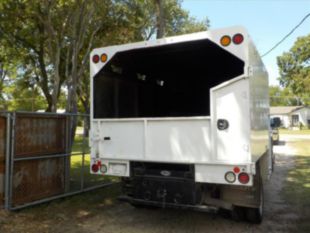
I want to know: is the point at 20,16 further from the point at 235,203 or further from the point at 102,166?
the point at 235,203

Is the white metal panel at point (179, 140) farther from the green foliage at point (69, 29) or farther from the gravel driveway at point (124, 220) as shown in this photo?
the green foliage at point (69, 29)

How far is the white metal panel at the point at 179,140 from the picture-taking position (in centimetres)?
418

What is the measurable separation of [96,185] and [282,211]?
4398 mm

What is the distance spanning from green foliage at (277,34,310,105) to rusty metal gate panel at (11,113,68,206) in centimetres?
4325

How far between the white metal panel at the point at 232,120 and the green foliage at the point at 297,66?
44.0 m

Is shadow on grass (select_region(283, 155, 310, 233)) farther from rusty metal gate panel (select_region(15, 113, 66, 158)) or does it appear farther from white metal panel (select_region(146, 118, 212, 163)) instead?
rusty metal gate panel (select_region(15, 113, 66, 158))

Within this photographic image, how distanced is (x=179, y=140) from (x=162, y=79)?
3242mm

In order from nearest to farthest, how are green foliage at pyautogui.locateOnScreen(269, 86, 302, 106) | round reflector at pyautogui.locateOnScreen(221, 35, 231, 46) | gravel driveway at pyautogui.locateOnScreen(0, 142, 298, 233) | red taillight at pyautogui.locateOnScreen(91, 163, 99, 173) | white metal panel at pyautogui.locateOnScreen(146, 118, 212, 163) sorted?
round reflector at pyautogui.locateOnScreen(221, 35, 231, 46)
white metal panel at pyautogui.locateOnScreen(146, 118, 212, 163)
gravel driveway at pyautogui.locateOnScreen(0, 142, 298, 233)
red taillight at pyautogui.locateOnScreen(91, 163, 99, 173)
green foliage at pyautogui.locateOnScreen(269, 86, 302, 106)

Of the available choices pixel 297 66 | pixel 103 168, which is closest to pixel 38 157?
pixel 103 168

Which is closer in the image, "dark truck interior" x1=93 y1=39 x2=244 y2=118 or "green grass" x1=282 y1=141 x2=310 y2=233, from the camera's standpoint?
"green grass" x1=282 y1=141 x2=310 y2=233

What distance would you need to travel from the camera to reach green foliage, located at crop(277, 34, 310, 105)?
149 feet

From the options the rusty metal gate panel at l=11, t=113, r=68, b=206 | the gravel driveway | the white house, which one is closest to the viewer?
the gravel driveway

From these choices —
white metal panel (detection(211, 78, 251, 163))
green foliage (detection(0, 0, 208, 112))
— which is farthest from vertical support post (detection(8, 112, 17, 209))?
white metal panel (detection(211, 78, 251, 163))

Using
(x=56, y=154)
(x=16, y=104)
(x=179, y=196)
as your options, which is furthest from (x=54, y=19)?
(x=16, y=104)
